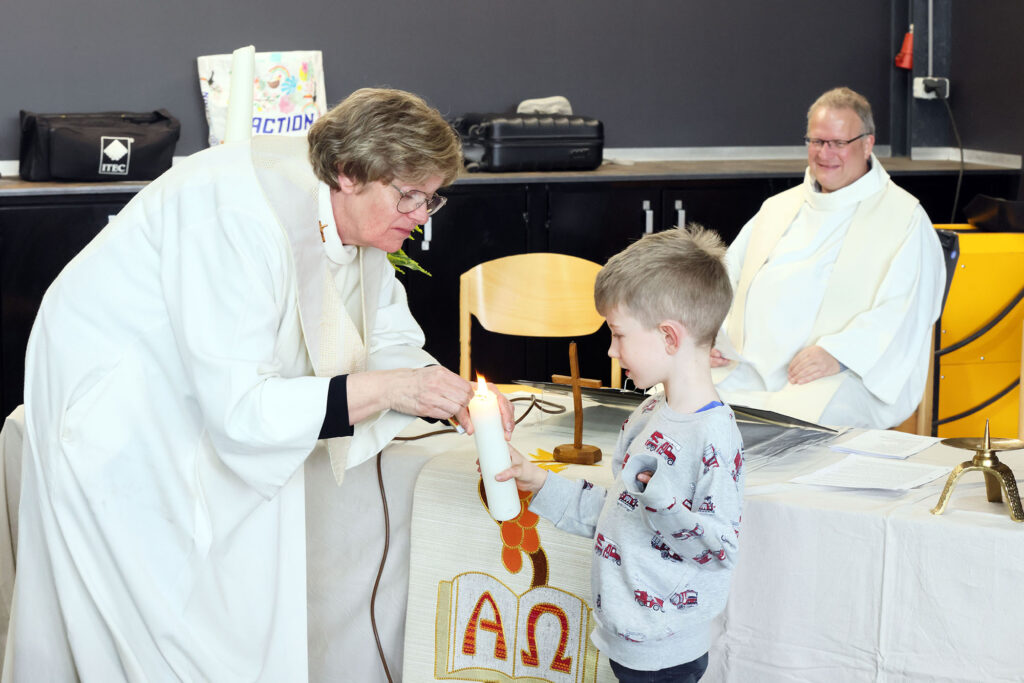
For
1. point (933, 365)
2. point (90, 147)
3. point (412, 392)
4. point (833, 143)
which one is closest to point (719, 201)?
point (933, 365)

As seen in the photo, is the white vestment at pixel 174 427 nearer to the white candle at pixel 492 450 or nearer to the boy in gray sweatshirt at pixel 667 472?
the white candle at pixel 492 450

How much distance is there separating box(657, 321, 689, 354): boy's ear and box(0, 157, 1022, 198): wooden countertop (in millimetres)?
2880

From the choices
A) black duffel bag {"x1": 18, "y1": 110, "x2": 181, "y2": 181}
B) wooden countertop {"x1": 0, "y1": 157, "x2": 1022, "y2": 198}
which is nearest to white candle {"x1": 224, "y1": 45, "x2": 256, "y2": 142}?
wooden countertop {"x1": 0, "y1": 157, "x2": 1022, "y2": 198}

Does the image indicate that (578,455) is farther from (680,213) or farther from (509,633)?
(680,213)

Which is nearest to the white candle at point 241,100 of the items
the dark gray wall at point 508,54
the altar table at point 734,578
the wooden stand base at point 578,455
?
the altar table at point 734,578

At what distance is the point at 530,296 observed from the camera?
138 inches

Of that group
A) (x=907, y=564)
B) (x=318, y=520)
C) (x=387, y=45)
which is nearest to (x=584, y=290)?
(x=318, y=520)

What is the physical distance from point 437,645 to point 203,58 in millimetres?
3304

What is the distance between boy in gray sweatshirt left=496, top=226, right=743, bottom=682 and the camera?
1685 mm

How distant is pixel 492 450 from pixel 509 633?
1.81 ft

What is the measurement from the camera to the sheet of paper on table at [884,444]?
2242 millimetres

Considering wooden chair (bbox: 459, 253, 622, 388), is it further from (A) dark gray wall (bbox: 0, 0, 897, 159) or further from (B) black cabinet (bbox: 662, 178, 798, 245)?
(A) dark gray wall (bbox: 0, 0, 897, 159)

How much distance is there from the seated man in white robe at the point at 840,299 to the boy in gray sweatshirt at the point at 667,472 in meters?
1.49

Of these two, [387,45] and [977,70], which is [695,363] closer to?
[387,45]
